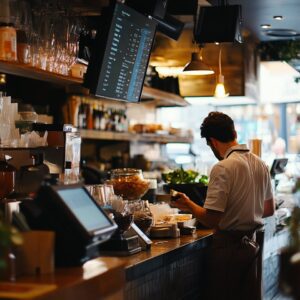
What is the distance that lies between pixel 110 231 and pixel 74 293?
Answer: 48cm

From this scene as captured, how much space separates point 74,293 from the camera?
8.14 feet

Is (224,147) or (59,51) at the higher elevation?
(59,51)

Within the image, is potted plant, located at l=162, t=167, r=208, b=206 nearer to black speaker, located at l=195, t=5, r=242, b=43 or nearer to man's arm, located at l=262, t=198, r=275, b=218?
man's arm, located at l=262, t=198, r=275, b=218

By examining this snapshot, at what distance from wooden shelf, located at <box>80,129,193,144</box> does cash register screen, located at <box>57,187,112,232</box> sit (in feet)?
13.7

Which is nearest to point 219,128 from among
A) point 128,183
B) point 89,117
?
point 128,183

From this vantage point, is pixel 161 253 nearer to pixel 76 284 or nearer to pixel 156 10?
pixel 76 284

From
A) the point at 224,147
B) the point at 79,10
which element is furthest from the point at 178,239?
the point at 79,10

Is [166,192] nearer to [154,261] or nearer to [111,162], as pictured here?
[154,261]

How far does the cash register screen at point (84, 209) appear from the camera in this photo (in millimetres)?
2785

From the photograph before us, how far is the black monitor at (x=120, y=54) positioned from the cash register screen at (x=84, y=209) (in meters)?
1.67

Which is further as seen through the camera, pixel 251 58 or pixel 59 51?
pixel 251 58

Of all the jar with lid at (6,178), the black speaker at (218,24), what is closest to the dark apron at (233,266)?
the jar with lid at (6,178)

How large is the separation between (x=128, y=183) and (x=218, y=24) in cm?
155

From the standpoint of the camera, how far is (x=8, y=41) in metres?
4.48
